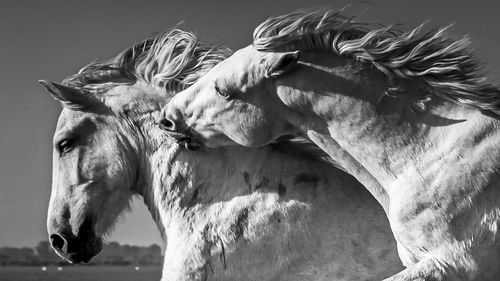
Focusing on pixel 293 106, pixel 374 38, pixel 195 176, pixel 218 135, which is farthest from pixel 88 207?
pixel 374 38

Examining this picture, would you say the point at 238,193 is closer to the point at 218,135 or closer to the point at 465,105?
the point at 218,135

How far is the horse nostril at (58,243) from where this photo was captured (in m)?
7.00

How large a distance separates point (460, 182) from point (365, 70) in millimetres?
913

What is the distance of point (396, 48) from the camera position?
5363mm

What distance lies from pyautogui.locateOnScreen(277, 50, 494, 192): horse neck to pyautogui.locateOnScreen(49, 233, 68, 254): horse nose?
241 centimetres

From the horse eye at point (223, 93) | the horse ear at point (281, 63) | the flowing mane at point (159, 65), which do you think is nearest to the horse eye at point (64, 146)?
the flowing mane at point (159, 65)

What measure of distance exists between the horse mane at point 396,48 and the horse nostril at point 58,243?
238 cm

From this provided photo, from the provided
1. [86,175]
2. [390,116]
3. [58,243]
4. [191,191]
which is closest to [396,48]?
[390,116]

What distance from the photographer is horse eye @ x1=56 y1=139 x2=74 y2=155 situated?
23.1 feet

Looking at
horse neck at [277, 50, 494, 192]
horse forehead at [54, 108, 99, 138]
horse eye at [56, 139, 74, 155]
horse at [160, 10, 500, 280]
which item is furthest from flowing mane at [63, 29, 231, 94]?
horse neck at [277, 50, 494, 192]

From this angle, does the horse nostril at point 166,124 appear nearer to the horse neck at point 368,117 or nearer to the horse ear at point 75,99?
the horse neck at point 368,117

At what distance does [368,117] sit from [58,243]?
296cm

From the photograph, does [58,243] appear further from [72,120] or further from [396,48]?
[396,48]

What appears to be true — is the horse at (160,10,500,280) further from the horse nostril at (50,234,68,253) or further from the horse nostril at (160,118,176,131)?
the horse nostril at (50,234,68,253)
